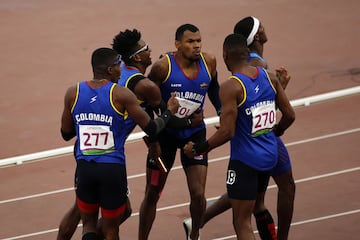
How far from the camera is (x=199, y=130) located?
10.3m

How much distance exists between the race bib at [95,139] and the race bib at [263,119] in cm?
134

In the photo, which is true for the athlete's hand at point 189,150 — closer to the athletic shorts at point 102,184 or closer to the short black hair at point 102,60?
the athletic shorts at point 102,184

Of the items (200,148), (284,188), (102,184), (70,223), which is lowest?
(70,223)

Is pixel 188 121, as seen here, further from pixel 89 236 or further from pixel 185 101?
pixel 89 236

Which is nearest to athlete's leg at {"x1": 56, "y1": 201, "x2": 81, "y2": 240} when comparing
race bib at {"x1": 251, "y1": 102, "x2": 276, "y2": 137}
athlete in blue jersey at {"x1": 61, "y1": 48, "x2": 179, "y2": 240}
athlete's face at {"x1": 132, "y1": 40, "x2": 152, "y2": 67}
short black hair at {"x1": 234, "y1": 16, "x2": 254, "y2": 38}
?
athlete in blue jersey at {"x1": 61, "y1": 48, "x2": 179, "y2": 240}

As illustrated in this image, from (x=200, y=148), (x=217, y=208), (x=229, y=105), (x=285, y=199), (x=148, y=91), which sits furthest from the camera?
(x=217, y=208)

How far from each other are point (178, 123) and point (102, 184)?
1.37 metres

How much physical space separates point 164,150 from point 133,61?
104 centimetres

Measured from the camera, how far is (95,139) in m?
8.81

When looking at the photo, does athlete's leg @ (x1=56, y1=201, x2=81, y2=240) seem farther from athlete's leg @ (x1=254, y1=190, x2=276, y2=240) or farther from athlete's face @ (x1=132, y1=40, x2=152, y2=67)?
athlete's leg @ (x1=254, y1=190, x2=276, y2=240)

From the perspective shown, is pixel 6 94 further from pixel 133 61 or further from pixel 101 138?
pixel 101 138

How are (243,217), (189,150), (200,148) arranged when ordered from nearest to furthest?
1. (243,217)
2. (200,148)
3. (189,150)

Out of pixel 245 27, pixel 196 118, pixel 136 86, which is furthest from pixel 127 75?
pixel 245 27

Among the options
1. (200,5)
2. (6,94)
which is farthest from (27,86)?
(200,5)
